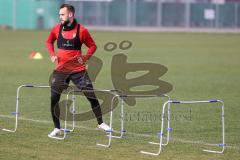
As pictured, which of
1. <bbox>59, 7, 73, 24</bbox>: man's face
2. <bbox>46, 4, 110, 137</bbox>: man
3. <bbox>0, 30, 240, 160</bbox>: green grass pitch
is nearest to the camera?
<bbox>0, 30, 240, 160</bbox>: green grass pitch

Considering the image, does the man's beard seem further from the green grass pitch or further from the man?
the green grass pitch

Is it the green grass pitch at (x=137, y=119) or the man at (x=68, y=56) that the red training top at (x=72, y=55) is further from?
the green grass pitch at (x=137, y=119)

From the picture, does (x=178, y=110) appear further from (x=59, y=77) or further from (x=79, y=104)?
(x=59, y=77)

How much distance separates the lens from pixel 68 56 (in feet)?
41.5

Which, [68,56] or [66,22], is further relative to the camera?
[68,56]

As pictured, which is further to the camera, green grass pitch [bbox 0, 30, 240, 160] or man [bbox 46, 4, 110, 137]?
man [bbox 46, 4, 110, 137]

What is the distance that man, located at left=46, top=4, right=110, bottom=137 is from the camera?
12578mm

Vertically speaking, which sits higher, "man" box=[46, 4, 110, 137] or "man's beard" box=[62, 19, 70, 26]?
"man's beard" box=[62, 19, 70, 26]

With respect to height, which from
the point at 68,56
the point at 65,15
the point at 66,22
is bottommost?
the point at 68,56

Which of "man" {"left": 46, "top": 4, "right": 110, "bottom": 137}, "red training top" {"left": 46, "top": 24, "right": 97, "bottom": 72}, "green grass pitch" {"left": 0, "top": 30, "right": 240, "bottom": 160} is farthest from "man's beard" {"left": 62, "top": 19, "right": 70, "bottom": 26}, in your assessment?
"green grass pitch" {"left": 0, "top": 30, "right": 240, "bottom": 160}

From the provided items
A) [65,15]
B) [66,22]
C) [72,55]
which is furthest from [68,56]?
[65,15]

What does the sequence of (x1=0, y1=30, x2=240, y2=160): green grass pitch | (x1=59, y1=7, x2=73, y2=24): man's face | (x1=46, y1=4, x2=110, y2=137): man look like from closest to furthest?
(x1=0, y1=30, x2=240, y2=160): green grass pitch → (x1=59, y1=7, x2=73, y2=24): man's face → (x1=46, y1=4, x2=110, y2=137): man

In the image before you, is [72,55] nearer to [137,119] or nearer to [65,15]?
[65,15]

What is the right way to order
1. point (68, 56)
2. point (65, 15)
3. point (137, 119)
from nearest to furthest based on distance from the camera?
1. point (65, 15)
2. point (68, 56)
3. point (137, 119)
